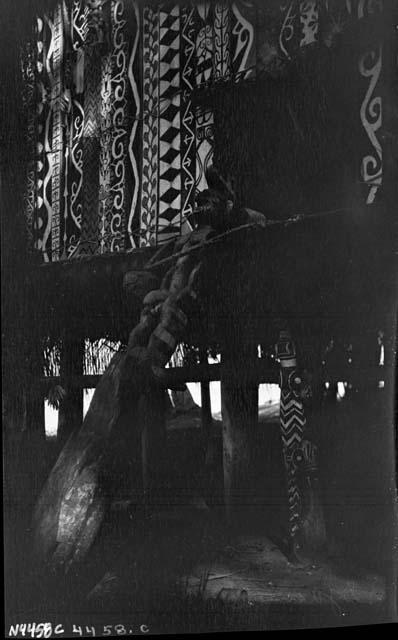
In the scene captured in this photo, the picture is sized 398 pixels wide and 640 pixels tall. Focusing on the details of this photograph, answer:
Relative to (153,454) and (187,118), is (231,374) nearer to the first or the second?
(153,454)

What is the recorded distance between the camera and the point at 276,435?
4.79 ft

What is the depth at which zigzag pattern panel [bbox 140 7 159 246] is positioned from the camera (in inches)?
58.2

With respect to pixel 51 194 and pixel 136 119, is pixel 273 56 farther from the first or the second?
pixel 51 194

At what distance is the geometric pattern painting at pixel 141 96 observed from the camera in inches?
57.8

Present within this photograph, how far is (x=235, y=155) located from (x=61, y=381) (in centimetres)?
58

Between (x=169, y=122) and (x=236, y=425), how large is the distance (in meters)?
0.63

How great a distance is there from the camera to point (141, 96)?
1483 millimetres

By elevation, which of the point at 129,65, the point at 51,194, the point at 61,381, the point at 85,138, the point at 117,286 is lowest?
the point at 61,381

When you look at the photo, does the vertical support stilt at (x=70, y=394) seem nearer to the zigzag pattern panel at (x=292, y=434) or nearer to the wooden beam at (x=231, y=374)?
the wooden beam at (x=231, y=374)

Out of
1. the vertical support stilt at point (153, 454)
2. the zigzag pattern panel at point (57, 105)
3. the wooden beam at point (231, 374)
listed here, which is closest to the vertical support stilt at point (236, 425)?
the wooden beam at point (231, 374)

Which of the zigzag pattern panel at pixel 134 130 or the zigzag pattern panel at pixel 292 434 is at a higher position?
the zigzag pattern panel at pixel 134 130

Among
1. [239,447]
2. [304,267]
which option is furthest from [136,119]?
[239,447]

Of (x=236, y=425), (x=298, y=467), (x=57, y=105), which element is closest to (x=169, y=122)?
(x=57, y=105)

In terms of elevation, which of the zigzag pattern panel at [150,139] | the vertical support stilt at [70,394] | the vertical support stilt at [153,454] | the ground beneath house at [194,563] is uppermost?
the zigzag pattern panel at [150,139]
